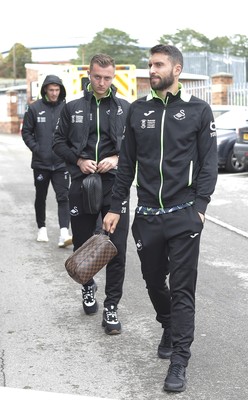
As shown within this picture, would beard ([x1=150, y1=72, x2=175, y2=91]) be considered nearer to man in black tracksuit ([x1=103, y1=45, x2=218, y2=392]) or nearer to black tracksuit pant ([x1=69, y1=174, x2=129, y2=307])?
man in black tracksuit ([x1=103, y1=45, x2=218, y2=392])

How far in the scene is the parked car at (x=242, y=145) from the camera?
52.7 feet

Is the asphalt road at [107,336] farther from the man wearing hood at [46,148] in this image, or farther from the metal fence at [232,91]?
the metal fence at [232,91]

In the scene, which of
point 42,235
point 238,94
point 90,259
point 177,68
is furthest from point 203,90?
point 177,68

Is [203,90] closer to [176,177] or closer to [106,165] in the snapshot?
[106,165]

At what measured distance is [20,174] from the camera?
58.5 ft

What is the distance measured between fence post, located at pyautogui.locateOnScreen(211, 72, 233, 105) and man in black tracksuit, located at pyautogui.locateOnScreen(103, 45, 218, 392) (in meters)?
22.8

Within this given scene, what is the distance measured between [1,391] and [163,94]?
2.08 metres

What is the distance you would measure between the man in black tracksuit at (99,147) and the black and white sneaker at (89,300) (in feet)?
1.24

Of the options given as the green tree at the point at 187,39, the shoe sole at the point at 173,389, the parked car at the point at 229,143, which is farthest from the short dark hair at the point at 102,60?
the green tree at the point at 187,39

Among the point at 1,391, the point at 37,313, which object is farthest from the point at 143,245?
the point at 37,313

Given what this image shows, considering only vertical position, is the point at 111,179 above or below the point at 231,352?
above

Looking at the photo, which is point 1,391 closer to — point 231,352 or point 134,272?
point 231,352

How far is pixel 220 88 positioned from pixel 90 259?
23.1 meters

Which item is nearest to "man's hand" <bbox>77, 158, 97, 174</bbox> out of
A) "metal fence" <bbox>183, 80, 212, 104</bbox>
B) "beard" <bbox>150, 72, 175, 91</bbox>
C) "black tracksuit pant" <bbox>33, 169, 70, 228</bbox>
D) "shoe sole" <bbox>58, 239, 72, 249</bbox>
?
"beard" <bbox>150, 72, 175, 91</bbox>
